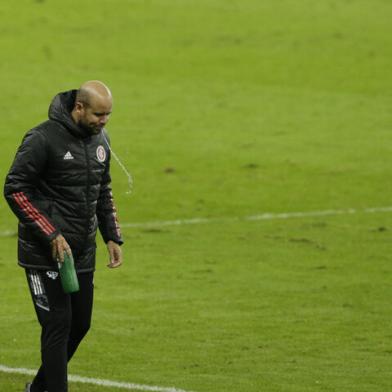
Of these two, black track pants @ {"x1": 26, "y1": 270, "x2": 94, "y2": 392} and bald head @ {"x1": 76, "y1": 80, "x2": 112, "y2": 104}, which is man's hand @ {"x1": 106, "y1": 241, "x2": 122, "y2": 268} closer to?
black track pants @ {"x1": 26, "y1": 270, "x2": 94, "y2": 392}

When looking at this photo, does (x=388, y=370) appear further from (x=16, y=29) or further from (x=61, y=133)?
(x=16, y=29)

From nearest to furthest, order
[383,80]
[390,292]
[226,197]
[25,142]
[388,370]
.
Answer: [25,142] < [388,370] < [390,292] < [226,197] < [383,80]

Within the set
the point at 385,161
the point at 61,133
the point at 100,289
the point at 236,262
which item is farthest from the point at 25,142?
the point at 385,161

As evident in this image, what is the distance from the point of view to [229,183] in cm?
2561

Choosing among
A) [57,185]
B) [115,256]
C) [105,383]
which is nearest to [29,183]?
[57,185]

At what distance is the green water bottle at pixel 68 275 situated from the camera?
34.5ft

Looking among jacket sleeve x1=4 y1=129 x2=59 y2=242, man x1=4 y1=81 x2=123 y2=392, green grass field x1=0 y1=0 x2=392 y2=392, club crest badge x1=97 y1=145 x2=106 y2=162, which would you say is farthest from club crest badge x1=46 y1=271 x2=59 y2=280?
green grass field x1=0 y1=0 x2=392 y2=392

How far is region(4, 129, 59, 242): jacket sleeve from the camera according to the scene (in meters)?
10.6

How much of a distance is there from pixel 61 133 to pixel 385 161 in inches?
699

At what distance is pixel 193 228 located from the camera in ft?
70.2

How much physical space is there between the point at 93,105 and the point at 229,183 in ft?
49.7

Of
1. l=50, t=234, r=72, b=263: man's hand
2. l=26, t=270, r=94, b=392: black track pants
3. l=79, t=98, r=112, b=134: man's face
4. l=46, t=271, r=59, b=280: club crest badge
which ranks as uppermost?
l=79, t=98, r=112, b=134: man's face

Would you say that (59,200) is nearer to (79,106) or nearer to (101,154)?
(101,154)

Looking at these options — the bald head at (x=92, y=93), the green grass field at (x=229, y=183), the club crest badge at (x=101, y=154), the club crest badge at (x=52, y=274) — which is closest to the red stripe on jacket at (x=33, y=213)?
the club crest badge at (x=52, y=274)
